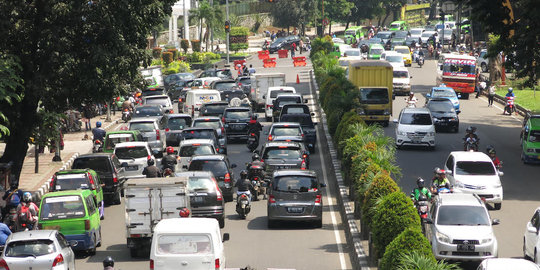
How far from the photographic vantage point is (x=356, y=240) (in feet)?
70.8

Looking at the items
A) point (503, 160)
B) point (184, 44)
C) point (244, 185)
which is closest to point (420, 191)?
point (244, 185)

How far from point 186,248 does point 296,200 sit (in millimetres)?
7370

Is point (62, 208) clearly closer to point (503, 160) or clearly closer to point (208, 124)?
point (208, 124)

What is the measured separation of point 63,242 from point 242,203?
317 inches

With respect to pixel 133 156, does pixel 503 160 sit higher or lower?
lower

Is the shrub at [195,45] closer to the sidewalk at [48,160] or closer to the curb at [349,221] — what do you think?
the sidewalk at [48,160]

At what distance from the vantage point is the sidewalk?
33781mm

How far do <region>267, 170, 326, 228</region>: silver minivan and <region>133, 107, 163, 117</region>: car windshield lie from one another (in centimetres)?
2099

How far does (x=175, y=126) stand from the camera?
134 feet

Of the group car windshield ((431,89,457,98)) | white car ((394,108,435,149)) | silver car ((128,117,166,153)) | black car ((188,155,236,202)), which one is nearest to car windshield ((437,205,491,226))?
black car ((188,155,236,202))

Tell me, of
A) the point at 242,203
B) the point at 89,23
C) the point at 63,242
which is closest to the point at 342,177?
the point at 242,203

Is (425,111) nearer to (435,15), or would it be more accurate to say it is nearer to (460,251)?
(460,251)

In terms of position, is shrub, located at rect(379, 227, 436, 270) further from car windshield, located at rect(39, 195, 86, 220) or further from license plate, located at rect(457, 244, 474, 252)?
car windshield, located at rect(39, 195, 86, 220)

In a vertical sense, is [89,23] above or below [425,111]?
above
